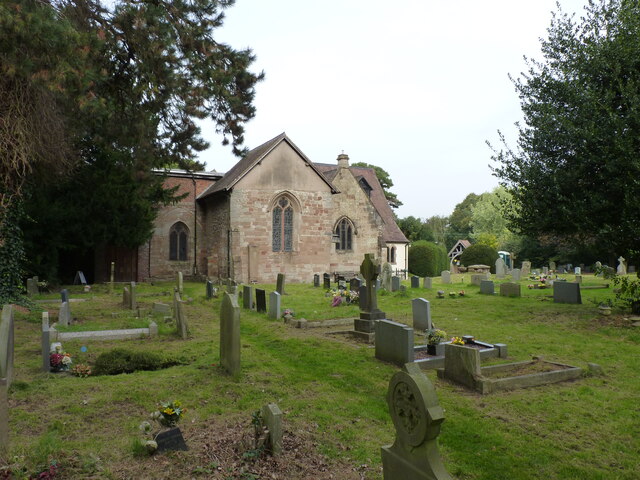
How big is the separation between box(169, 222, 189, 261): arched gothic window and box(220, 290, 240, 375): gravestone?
22.6 metres

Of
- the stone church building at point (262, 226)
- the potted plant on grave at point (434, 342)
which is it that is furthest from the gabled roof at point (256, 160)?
the potted plant on grave at point (434, 342)

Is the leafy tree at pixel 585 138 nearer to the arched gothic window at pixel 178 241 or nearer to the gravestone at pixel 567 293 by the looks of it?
the gravestone at pixel 567 293

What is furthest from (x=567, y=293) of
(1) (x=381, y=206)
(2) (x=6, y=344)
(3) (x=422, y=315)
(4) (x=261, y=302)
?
(1) (x=381, y=206)

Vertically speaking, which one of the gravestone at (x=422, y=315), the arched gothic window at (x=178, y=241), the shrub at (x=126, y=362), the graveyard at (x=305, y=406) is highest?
the arched gothic window at (x=178, y=241)

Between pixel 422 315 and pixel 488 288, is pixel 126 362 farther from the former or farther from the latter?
pixel 488 288

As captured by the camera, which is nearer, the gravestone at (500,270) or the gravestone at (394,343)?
the gravestone at (394,343)

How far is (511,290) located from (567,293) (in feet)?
7.84

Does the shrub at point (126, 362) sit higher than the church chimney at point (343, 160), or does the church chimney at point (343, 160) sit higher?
the church chimney at point (343, 160)

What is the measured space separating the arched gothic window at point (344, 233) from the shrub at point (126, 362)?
908 inches

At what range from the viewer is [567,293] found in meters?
15.4

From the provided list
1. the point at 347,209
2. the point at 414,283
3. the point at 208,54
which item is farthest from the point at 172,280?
the point at 208,54

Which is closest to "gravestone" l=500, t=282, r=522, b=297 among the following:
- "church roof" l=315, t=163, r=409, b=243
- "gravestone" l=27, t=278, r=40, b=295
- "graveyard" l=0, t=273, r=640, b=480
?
"graveyard" l=0, t=273, r=640, b=480

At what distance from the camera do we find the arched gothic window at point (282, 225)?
2620cm

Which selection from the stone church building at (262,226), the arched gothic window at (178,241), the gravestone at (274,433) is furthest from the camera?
the arched gothic window at (178,241)
